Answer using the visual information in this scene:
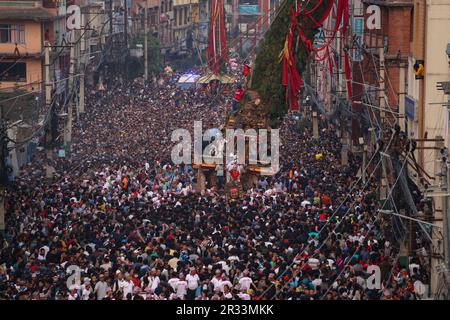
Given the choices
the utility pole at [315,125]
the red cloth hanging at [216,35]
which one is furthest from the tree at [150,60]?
the utility pole at [315,125]

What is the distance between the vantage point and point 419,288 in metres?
26.3

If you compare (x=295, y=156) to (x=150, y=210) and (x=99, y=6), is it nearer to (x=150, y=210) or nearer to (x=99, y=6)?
(x=150, y=210)

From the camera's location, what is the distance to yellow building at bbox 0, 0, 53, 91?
209ft

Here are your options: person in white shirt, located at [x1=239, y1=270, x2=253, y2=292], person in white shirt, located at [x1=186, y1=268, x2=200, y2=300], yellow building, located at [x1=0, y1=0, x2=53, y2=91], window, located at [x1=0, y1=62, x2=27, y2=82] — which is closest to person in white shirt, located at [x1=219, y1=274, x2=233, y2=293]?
person in white shirt, located at [x1=239, y1=270, x2=253, y2=292]

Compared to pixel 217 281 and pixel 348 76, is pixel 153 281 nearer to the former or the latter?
pixel 217 281

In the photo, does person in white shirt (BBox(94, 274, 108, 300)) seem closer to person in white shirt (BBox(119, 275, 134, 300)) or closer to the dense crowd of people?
the dense crowd of people

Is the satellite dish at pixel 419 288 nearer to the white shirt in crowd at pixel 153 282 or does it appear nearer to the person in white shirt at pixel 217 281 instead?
the person in white shirt at pixel 217 281

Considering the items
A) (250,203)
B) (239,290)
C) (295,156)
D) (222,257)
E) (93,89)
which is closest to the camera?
(239,290)

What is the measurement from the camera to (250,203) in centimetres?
3734

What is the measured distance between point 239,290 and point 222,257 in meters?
3.25

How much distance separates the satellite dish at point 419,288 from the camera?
2616 centimetres

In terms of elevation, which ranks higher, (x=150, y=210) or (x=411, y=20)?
(x=411, y=20)

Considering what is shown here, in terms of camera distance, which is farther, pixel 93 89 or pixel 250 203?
pixel 93 89
